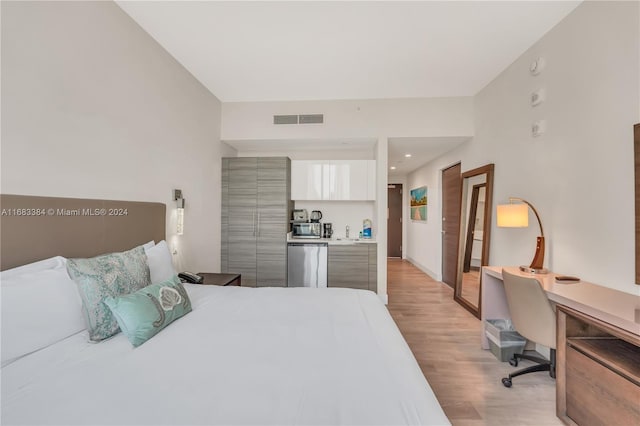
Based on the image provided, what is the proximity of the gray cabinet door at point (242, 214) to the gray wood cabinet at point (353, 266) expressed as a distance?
118cm

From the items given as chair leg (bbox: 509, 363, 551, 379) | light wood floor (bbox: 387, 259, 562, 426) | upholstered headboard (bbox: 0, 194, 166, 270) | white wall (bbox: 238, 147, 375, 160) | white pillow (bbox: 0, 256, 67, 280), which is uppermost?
white wall (bbox: 238, 147, 375, 160)

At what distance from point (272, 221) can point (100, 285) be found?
8.73 feet

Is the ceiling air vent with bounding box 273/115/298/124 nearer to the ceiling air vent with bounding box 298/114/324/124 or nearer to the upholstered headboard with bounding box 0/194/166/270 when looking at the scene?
the ceiling air vent with bounding box 298/114/324/124

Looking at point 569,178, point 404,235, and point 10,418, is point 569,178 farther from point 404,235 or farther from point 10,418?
point 404,235

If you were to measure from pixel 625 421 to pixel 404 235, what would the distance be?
6216mm

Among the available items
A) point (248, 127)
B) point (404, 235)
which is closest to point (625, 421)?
point (248, 127)

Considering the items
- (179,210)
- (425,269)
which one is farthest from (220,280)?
(425,269)

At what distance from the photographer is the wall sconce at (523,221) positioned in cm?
232

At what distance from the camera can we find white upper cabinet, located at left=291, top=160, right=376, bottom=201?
4.16 m

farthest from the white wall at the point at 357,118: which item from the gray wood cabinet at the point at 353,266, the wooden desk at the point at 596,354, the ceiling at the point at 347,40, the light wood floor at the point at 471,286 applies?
the wooden desk at the point at 596,354

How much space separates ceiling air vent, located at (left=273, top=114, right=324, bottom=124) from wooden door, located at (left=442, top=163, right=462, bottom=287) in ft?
7.71

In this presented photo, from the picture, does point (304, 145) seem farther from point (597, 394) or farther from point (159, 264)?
point (597, 394)

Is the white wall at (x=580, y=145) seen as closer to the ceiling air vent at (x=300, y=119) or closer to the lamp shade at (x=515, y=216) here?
the lamp shade at (x=515, y=216)

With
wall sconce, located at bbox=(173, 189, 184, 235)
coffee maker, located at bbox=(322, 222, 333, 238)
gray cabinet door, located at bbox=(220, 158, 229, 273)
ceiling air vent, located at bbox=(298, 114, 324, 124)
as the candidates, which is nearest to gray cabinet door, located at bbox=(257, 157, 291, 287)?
gray cabinet door, located at bbox=(220, 158, 229, 273)
